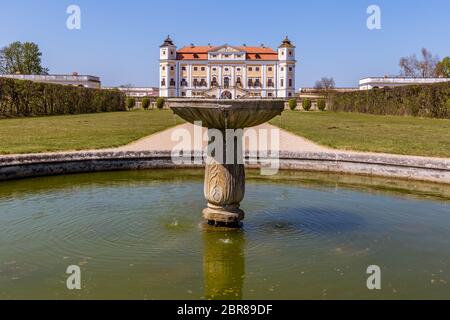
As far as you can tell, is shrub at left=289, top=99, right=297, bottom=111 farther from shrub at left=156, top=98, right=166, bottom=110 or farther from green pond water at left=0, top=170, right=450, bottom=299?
green pond water at left=0, top=170, right=450, bottom=299

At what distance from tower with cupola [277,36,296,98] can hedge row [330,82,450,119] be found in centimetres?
3752

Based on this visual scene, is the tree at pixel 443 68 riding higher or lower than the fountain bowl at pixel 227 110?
higher

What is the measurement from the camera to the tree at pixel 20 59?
6612cm

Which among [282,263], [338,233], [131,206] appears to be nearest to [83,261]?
[282,263]

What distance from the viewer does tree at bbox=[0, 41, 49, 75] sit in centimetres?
6612

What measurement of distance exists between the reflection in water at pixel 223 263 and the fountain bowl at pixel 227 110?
1.21 meters

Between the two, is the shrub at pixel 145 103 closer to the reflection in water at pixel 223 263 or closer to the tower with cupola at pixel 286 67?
the tower with cupola at pixel 286 67

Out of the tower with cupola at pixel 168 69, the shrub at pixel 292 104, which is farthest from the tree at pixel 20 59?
the shrub at pixel 292 104

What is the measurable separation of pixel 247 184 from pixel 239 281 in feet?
14.3

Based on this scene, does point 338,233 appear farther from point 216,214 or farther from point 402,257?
point 216,214

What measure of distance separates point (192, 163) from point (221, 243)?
5.38 m

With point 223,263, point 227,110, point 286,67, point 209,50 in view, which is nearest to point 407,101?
point 227,110

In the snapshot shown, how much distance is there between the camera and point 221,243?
4.88m

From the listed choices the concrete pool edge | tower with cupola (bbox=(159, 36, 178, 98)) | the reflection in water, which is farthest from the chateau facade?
the reflection in water
